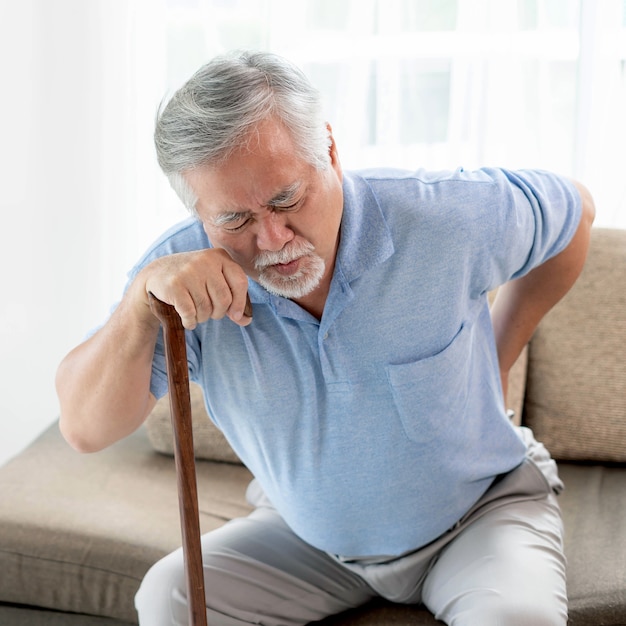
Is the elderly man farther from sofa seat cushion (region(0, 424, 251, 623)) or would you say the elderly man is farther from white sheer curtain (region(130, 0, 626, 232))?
white sheer curtain (region(130, 0, 626, 232))

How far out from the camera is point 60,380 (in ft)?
5.32

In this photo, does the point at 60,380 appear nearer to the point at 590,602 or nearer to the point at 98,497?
the point at 98,497

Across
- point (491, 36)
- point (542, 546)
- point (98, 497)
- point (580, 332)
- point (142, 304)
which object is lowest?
point (98, 497)

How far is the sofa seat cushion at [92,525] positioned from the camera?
2.00 metres

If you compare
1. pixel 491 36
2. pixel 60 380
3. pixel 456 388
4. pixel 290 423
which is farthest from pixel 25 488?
pixel 491 36

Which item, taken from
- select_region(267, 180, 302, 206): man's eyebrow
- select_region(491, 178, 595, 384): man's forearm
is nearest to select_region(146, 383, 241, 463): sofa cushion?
select_region(491, 178, 595, 384): man's forearm

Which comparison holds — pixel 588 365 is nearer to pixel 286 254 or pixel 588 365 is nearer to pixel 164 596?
pixel 286 254

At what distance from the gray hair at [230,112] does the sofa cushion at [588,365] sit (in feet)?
3.28

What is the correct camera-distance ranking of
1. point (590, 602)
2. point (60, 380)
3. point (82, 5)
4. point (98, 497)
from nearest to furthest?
point (60, 380) < point (590, 602) < point (98, 497) < point (82, 5)

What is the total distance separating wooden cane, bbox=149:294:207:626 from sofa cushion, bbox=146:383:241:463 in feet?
2.99

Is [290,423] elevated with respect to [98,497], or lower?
elevated

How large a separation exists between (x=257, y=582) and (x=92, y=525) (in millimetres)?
520

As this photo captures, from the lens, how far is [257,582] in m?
1.71

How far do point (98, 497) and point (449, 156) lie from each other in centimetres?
149
